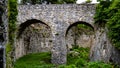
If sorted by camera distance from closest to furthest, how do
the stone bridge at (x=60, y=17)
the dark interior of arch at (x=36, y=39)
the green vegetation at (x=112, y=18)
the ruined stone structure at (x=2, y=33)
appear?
the ruined stone structure at (x=2, y=33) < the green vegetation at (x=112, y=18) < the stone bridge at (x=60, y=17) < the dark interior of arch at (x=36, y=39)

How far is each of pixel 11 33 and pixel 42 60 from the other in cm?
1083

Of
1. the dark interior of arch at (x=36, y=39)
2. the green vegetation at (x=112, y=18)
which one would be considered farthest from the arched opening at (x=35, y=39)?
the green vegetation at (x=112, y=18)

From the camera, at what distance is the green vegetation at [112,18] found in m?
12.7

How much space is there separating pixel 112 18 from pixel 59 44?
6889mm

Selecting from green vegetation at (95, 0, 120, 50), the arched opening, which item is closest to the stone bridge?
green vegetation at (95, 0, 120, 50)

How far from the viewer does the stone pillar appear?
65.0 feet

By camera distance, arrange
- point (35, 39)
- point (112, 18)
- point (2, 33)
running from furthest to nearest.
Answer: point (35, 39) → point (112, 18) → point (2, 33)

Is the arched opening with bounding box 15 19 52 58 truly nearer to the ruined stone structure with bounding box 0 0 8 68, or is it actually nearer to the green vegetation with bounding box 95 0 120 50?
the green vegetation with bounding box 95 0 120 50

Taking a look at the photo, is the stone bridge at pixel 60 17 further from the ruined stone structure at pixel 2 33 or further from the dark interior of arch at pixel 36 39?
the ruined stone structure at pixel 2 33

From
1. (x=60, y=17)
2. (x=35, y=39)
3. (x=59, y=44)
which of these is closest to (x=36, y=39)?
(x=35, y=39)

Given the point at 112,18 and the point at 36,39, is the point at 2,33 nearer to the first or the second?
the point at 112,18

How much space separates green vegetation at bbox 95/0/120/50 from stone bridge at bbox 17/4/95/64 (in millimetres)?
1091

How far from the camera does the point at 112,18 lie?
13617 millimetres

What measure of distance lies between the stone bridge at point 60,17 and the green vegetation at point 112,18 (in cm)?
109
